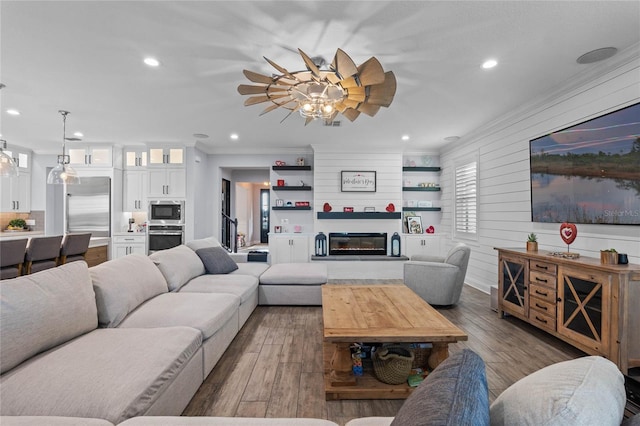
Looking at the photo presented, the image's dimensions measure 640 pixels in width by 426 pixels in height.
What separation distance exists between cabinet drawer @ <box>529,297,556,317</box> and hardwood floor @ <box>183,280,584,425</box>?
30 centimetres

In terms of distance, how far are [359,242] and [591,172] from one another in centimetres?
419

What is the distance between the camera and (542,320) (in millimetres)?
2990

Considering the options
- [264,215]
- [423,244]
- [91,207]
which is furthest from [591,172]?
[264,215]

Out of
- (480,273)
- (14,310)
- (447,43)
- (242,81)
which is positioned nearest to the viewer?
(14,310)

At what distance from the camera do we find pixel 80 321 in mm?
1808

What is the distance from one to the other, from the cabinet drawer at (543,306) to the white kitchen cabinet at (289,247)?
406 cm

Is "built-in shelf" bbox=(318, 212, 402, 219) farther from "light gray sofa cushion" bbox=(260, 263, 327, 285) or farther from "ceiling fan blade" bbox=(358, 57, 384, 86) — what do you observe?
"ceiling fan blade" bbox=(358, 57, 384, 86)

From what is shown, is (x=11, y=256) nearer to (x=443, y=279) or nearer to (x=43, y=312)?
(x=43, y=312)

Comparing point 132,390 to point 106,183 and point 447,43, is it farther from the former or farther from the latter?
point 106,183

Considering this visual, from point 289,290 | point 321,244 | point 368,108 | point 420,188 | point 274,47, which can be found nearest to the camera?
point 274,47

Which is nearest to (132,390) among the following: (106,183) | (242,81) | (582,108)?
(242,81)

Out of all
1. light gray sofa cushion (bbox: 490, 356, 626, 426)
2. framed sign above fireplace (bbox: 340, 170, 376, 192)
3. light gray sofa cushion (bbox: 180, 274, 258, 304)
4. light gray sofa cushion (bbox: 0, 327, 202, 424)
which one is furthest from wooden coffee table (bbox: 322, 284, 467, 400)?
framed sign above fireplace (bbox: 340, 170, 376, 192)

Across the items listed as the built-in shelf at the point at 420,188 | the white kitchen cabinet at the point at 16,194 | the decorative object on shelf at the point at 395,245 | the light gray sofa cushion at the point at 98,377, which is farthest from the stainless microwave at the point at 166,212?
the built-in shelf at the point at 420,188

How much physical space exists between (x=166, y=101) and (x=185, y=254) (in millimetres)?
2069
